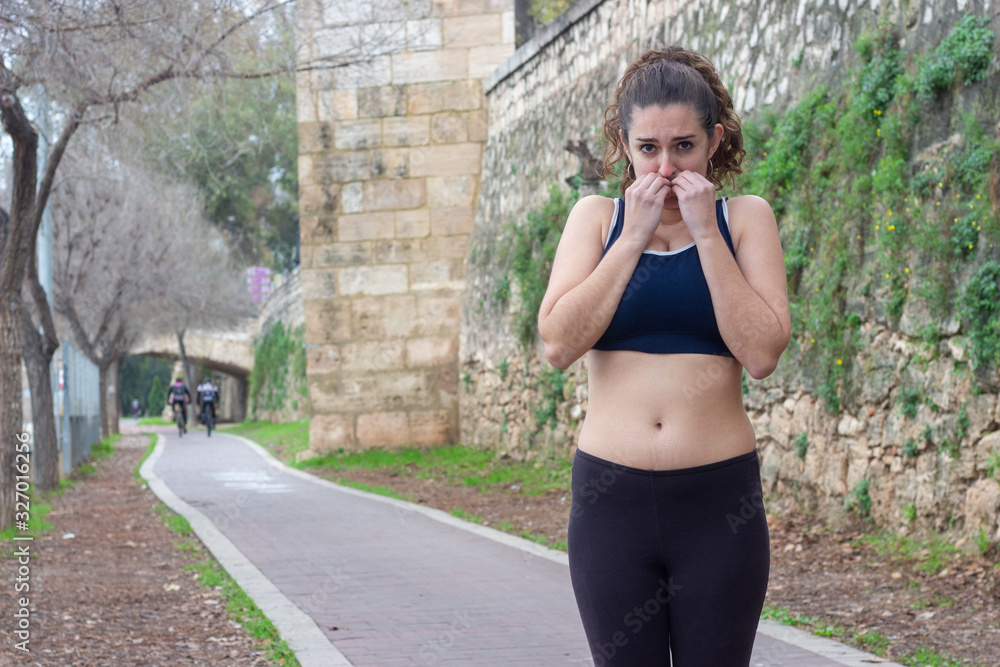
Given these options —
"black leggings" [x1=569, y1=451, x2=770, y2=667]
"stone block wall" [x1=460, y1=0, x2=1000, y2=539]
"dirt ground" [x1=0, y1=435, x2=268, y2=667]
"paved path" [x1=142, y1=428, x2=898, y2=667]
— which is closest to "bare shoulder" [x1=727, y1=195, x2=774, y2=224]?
"black leggings" [x1=569, y1=451, x2=770, y2=667]

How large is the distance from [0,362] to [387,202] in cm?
787

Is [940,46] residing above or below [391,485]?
above

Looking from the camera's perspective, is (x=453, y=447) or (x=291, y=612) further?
(x=453, y=447)

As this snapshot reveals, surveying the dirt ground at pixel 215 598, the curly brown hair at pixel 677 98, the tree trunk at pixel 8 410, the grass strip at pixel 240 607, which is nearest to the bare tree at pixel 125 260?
the tree trunk at pixel 8 410

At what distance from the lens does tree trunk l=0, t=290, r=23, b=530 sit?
28.0 feet

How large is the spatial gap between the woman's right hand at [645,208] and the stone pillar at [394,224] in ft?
45.6

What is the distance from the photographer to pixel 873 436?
6793 millimetres

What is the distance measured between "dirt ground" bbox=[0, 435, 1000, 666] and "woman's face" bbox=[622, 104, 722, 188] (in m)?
3.14

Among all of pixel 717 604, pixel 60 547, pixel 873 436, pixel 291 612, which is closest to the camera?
pixel 717 604

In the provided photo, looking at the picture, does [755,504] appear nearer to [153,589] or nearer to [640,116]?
[640,116]

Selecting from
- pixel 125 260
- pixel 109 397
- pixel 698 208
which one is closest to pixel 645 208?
pixel 698 208

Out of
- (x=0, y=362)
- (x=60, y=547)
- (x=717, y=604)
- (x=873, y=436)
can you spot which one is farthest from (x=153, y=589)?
(x=717, y=604)

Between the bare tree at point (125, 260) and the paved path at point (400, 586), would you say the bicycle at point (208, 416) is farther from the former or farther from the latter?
the paved path at point (400, 586)

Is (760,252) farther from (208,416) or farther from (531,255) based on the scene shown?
(208,416)
